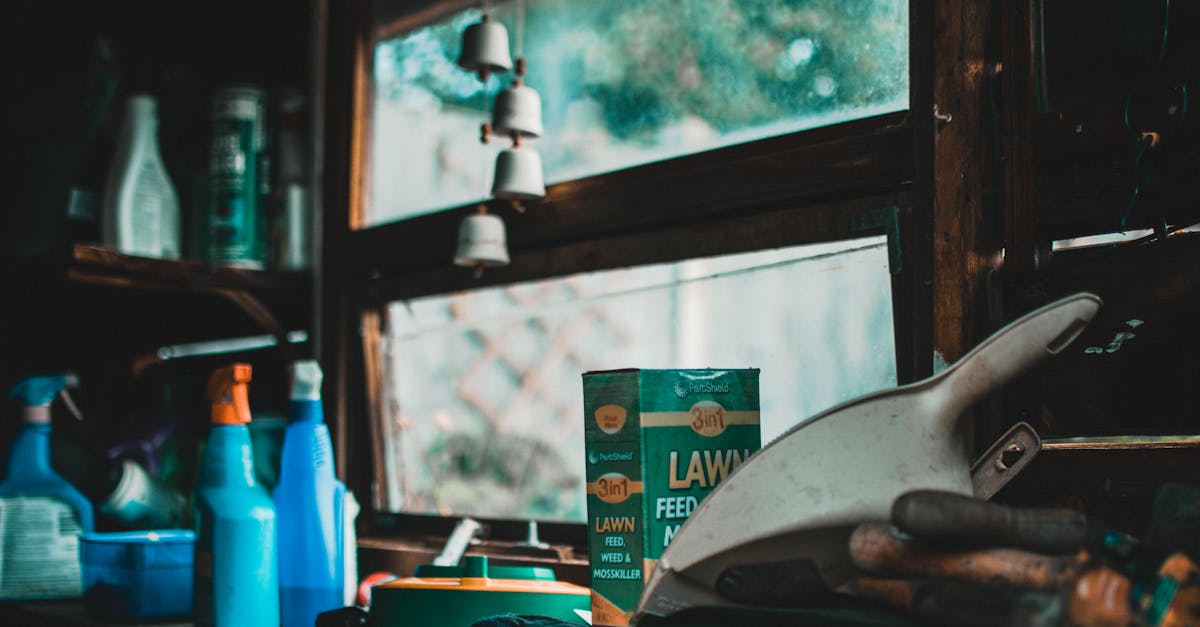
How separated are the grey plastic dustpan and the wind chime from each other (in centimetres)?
59

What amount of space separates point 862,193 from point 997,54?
0.18 metres

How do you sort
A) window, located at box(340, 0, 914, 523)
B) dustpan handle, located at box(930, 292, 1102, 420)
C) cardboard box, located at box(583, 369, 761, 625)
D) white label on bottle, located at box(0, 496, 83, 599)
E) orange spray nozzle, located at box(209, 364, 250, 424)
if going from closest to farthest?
dustpan handle, located at box(930, 292, 1102, 420)
cardboard box, located at box(583, 369, 761, 625)
window, located at box(340, 0, 914, 523)
orange spray nozzle, located at box(209, 364, 250, 424)
white label on bottle, located at box(0, 496, 83, 599)

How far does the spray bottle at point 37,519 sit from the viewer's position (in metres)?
1.41

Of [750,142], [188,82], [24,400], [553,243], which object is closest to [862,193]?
[750,142]

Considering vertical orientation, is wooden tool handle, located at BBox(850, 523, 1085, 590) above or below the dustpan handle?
below

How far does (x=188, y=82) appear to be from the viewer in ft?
6.11

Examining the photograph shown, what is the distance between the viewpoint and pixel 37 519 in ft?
4.65

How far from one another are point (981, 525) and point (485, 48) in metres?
0.85

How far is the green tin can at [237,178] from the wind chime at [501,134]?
A: 52 centimetres

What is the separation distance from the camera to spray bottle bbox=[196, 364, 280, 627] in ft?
3.74

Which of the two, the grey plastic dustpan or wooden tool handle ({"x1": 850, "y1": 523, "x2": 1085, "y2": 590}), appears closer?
wooden tool handle ({"x1": 850, "y1": 523, "x2": 1085, "y2": 590})

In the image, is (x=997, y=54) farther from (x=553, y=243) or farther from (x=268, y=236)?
(x=268, y=236)

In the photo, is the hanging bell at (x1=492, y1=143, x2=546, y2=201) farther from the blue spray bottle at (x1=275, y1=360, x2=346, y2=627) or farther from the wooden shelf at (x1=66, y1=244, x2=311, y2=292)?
the wooden shelf at (x1=66, y1=244, x2=311, y2=292)

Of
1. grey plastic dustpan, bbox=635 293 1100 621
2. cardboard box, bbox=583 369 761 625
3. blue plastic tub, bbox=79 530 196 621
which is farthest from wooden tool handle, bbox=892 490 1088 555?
blue plastic tub, bbox=79 530 196 621
